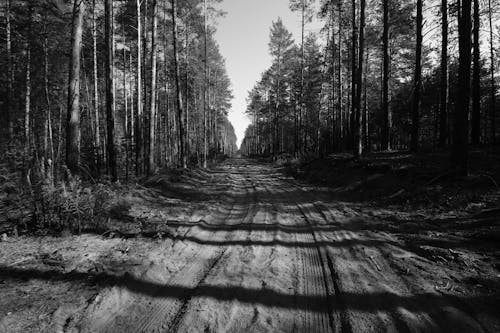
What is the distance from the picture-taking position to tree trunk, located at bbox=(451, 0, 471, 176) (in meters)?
8.39

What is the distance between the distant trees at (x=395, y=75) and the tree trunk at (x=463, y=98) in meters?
0.03

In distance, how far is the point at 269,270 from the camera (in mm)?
4199

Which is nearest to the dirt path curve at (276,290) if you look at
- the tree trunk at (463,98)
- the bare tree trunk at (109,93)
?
the tree trunk at (463,98)

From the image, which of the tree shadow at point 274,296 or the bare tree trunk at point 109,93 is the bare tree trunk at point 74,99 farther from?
the tree shadow at point 274,296

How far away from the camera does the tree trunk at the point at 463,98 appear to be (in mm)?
8391

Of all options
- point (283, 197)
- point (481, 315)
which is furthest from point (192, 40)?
point (481, 315)

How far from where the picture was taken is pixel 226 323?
291 centimetres

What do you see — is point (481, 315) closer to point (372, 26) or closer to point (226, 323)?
point (226, 323)

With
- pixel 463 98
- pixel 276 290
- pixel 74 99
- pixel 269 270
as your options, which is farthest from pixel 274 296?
pixel 463 98

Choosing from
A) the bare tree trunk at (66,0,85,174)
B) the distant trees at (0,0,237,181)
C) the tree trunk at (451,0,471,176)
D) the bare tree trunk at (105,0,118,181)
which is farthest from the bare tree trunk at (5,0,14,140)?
the tree trunk at (451,0,471,176)

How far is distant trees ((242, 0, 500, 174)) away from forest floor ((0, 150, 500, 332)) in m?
4.16

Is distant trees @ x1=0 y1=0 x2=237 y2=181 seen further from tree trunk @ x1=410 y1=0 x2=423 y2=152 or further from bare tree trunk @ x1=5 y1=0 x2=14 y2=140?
tree trunk @ x1=410 y1=0 x2=423 y2=152

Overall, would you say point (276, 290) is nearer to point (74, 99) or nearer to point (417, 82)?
point (74, 99)

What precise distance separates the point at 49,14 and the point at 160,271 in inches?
888
